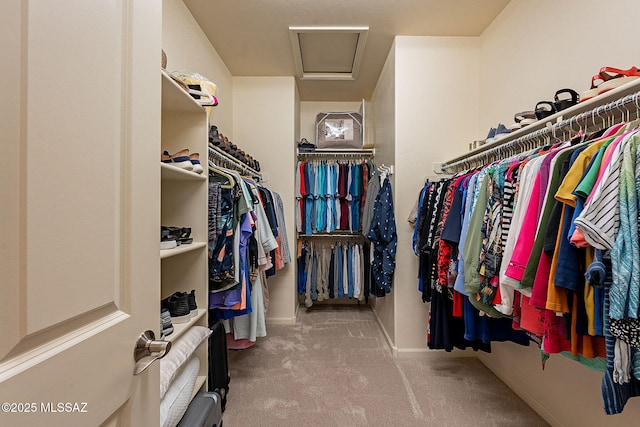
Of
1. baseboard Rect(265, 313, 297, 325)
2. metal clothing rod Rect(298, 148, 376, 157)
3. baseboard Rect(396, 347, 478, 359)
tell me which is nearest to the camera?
baseboard Rect(396, 347, 478, 359)

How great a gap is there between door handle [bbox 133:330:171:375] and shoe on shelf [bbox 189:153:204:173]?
A: 2.95ft

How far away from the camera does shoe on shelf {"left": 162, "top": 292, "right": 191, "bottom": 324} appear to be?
4.51 ft

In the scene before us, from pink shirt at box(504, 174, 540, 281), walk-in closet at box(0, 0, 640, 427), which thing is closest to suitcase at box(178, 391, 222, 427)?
walk-in closet at box(0, 0, 640, 427)

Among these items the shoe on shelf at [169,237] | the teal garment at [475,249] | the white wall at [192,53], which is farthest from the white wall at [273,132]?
the teal garment at [475,249]

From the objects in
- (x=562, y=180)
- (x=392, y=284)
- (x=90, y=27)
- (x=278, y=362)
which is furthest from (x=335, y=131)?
(x=90, y=27)

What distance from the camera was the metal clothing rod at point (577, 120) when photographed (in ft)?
3.23

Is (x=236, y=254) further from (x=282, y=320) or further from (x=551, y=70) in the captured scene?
(x=551, y=70)

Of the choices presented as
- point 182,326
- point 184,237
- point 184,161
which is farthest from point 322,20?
point 182,326

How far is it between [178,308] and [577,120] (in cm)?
187

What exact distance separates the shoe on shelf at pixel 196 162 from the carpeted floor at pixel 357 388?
138 cm

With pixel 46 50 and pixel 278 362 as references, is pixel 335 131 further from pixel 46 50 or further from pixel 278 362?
pixel 46 50

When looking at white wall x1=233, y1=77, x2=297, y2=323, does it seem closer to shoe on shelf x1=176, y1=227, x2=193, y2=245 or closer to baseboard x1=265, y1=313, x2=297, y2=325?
baseboard x1=265, y1=313, x2=297, y2=325

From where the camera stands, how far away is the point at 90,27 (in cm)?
51

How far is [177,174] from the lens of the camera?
1.31m
